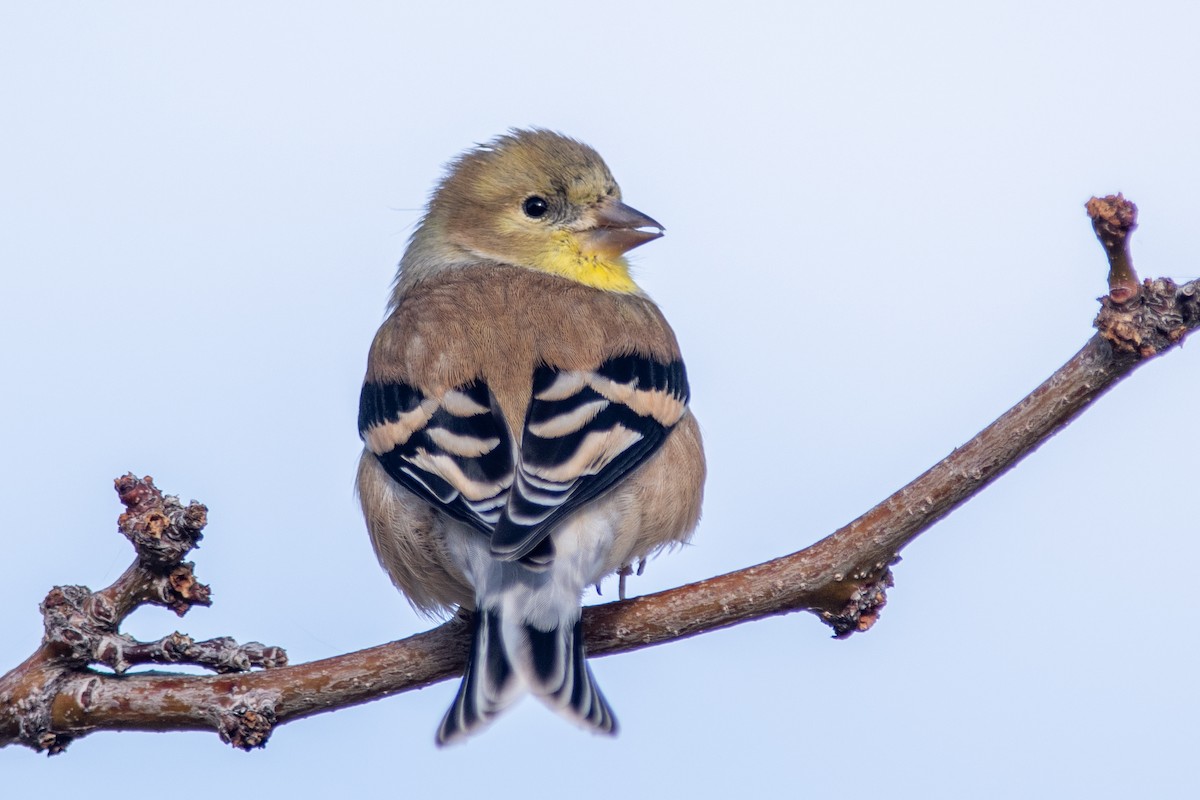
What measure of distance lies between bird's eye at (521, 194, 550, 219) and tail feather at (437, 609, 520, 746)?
2.96m

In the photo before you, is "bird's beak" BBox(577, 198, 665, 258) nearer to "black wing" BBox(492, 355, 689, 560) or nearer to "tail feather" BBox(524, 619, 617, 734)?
"black wing" BBox(492, 355, 689, 560)

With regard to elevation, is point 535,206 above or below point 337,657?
above

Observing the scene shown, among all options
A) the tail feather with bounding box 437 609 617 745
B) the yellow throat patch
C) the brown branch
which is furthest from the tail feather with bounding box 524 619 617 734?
the yellow throat patch

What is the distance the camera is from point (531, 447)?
179 inches

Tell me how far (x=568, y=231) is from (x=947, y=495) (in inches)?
126

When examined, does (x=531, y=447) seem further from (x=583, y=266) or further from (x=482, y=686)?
(x=583, y=266)

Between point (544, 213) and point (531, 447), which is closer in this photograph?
point (531, 447)

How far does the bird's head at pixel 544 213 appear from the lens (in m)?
A: 6.50

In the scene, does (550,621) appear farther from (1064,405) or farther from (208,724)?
(1064,405)

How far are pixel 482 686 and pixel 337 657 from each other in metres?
0.47

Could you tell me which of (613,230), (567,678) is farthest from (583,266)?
(567,678)

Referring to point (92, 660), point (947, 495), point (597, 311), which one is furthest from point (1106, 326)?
point (92, 660)

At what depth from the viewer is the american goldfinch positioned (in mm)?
4211

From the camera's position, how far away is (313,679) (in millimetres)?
4035
